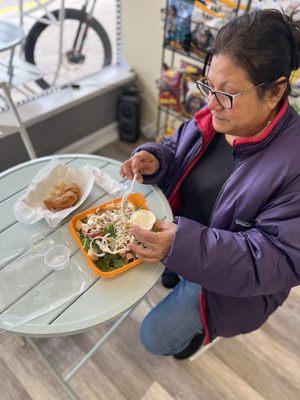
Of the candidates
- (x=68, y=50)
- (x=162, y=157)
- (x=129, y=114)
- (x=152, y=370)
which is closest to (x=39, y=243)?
(x=162, y=157)

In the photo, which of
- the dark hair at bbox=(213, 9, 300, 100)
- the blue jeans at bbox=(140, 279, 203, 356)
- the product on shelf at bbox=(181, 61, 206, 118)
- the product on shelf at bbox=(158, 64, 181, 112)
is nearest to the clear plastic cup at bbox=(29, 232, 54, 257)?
the blue jeans at bbox=(140, 279, 203, 356)

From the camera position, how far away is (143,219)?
3.14ft

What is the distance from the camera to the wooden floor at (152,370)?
1.29 metres

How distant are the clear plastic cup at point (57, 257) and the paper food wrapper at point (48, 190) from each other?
8cm

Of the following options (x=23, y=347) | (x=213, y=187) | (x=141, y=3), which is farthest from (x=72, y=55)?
(x=23, y=347)

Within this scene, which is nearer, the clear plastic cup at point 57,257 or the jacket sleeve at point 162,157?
the clear plastic cup at point 57,257

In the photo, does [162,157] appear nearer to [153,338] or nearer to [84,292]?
[84,292]

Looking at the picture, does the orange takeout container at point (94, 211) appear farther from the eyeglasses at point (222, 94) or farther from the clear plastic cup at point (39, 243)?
the eyeglasses at point (222, 94)

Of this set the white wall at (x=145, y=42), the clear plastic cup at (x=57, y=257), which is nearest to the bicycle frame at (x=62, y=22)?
the white wall at (x=145, y=42)

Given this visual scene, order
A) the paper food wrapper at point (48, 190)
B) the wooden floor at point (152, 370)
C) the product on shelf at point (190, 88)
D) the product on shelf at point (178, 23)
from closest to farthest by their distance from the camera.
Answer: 1. the paper food wrapper at point (48, 190)
2. the wooden floor at point (152, 370)
3. the product on shelf at point (178, 23)
4. the product on shelf at point (190, 88)

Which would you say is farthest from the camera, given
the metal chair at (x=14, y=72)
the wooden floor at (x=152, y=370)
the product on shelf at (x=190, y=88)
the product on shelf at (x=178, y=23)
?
the product on shelf at (x=190, y=88)

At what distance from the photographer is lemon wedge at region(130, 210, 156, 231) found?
3.07ft

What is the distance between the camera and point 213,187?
1.05m

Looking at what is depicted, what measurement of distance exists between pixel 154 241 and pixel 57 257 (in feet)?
1.04
